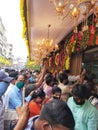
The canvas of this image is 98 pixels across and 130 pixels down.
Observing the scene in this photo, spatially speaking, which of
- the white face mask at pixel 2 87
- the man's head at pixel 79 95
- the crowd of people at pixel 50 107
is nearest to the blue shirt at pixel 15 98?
the crowd of people at pixel 50 107

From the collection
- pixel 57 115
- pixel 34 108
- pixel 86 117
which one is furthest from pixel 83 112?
pixel 57 115

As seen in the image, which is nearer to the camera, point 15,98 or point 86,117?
point 86,117

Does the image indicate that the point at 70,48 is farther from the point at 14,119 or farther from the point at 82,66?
the point at 14,119

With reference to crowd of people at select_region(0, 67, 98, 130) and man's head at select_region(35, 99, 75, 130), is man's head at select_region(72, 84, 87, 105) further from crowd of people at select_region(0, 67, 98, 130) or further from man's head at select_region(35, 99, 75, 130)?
man's head at select_region(35, 99, 75, 130)

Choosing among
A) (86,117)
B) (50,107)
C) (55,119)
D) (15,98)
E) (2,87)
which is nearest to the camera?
(55,119)

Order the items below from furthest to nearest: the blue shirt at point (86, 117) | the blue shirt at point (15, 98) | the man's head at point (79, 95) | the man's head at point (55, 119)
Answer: the blue shirt at point (15, 98) → the man's head at point (79, 95) → the blue shirt at point (86, 117) → the man's head at point (55, 119)

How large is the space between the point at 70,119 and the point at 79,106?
66.1 inches

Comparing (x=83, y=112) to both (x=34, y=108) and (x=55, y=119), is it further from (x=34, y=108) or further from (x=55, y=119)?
(x=55, y=119)

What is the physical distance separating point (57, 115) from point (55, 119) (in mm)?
45

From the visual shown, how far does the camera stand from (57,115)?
5.60 feet

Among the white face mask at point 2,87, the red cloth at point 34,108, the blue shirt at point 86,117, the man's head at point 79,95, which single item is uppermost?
the white face mask at point 2,87

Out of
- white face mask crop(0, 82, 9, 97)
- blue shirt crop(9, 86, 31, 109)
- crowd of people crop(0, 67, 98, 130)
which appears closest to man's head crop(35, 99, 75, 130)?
crowd of people crop(0, 67, 98, 130)

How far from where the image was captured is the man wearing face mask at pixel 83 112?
10.5 feet

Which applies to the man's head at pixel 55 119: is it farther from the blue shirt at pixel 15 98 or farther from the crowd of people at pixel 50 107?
the blue shirt at pixel 15 98
